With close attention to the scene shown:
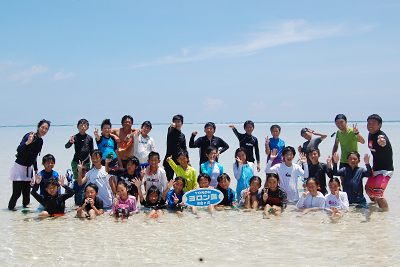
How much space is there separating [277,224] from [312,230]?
24.3 inches

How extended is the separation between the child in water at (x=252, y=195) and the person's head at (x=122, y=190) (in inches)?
94.6

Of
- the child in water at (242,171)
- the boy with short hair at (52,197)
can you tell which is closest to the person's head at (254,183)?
the child in water at (242,171)

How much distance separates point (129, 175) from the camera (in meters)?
7.02

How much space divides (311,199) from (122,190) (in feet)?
12.1

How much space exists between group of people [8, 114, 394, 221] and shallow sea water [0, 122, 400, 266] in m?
0.31

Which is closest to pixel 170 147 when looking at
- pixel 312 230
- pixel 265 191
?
pixel 265 191

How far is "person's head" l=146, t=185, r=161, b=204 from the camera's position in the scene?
6715mm

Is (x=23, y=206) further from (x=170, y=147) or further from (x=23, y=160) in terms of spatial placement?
(x=170, y=147)

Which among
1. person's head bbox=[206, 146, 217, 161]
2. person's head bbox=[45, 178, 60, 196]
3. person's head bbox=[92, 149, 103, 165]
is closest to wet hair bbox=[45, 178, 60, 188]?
person's head bbox=[45, 178, 60, 196]

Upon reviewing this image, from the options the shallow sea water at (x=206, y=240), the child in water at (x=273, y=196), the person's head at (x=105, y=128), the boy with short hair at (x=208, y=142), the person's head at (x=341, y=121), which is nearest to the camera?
the shallow sea water at (x=206, y=240)

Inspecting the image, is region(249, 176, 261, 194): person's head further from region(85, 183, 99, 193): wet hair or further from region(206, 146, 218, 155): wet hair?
region(85, 183, 99, 193): wet hair

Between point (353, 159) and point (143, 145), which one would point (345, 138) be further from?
point (143, 145)

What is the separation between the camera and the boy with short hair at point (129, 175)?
6941 mm

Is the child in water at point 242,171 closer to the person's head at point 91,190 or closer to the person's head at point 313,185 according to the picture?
the person's head at point 313,185
